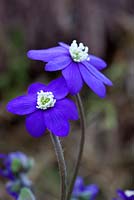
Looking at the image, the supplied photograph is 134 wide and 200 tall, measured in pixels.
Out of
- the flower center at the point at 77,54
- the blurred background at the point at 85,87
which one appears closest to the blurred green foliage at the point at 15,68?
the blurred background at the point at 85,87

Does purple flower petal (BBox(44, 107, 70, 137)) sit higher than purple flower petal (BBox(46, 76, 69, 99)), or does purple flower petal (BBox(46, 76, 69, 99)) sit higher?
purple flower petal (BBox(46, 76, 69, 99))

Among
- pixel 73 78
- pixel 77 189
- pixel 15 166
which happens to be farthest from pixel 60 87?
pixel 77 189

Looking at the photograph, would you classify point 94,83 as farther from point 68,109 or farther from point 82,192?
point 82,192

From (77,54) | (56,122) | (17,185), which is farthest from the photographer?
(17,185)

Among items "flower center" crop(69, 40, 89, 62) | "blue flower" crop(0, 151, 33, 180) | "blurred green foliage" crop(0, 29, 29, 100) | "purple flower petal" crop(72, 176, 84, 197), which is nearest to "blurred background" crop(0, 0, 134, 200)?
"blurred green foliage" crop(0, 29, 29, 100)

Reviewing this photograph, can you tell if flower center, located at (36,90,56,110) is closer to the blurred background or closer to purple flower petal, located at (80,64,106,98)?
purple flower petal, located at (80,64,106,98)

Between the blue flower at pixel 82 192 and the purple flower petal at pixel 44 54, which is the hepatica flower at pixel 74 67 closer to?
the purple flower petal at pixel 44 54
